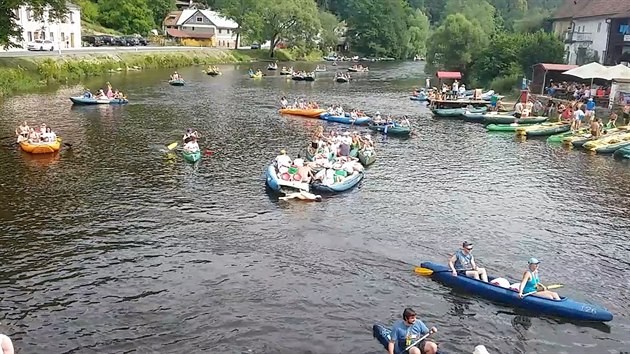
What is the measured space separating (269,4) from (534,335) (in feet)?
350

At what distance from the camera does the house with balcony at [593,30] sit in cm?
6212

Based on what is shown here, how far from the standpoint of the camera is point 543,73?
2260 inches

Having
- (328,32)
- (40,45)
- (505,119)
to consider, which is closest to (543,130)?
(505,119)

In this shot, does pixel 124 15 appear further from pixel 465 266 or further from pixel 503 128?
pixel 465 266

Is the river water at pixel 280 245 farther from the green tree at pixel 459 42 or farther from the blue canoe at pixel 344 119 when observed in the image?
the green tree at pixel 459 42

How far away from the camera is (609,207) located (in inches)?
1084

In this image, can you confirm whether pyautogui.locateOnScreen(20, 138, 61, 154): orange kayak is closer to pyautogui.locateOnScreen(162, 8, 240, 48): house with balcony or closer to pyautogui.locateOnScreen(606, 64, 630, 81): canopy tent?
pyautogui.locateOnScreen(606, 64, 630, 81): canopy tent

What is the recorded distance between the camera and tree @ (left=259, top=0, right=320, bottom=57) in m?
115

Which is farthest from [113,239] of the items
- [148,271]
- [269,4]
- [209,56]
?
[269,4]

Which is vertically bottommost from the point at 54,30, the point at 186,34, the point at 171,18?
the point at 54,30

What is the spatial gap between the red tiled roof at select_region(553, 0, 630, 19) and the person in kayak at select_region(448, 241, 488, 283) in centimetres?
5296

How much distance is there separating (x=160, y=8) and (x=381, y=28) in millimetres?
50689

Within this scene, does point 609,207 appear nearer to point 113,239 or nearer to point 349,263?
point 349,263

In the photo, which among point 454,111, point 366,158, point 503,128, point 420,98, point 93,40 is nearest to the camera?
point 366,158
